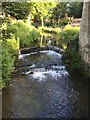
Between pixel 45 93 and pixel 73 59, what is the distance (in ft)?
11.1

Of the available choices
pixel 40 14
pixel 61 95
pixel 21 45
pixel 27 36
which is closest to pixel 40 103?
pixel 61 95

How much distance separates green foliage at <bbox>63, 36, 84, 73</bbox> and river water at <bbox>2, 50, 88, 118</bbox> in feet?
1.22

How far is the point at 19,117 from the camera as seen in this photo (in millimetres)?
7859

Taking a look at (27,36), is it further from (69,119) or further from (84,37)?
(69,119)

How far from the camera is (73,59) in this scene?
40.8 feet

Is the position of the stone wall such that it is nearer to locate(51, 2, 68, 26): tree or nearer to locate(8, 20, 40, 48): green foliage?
locate(8, 20, 40, 48): green foliage

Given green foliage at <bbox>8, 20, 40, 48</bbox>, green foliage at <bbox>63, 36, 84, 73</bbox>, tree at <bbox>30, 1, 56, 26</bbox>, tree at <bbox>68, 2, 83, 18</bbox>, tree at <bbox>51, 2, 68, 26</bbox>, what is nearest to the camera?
green foliage at <bbox>63, 36, 84, 73</bbox>

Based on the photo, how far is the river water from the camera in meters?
8.20

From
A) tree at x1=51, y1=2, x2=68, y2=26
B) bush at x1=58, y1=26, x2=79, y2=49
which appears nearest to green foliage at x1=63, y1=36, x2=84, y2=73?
bush at x1=58, y1=26, x2=79, y2=49

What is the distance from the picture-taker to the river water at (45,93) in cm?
820

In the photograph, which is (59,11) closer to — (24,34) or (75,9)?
(75,9)

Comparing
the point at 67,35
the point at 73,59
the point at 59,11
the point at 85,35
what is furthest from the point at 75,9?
the point at 85,35

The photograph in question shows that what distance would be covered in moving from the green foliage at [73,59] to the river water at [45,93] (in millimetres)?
372

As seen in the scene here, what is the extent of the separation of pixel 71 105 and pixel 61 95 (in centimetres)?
97
